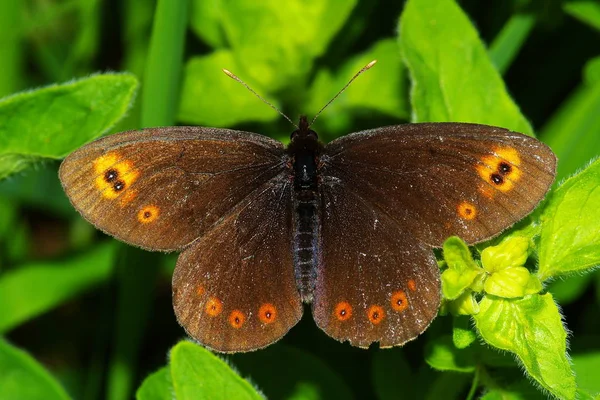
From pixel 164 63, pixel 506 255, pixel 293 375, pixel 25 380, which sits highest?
pixel 506 255

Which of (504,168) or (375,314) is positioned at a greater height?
(504,168)

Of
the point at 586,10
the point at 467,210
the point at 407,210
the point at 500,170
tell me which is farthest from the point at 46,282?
the point at 586,10

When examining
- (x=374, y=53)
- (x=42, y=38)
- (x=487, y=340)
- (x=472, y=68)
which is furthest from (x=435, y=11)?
(x=42, y=38)

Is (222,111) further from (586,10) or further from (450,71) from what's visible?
(586,10)

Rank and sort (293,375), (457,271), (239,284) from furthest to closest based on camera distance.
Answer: (293,375)
(239,284)
(457,271)

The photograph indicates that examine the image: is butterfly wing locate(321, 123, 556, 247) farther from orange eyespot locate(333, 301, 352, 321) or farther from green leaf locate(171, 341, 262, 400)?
green leaf locate(171, 341, 262, 400)

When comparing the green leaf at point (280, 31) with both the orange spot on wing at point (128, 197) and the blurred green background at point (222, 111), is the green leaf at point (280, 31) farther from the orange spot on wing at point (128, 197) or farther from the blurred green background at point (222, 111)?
the orange spot on wing at point (128, 197)

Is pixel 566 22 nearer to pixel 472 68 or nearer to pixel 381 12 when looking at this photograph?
pixel 381 12
